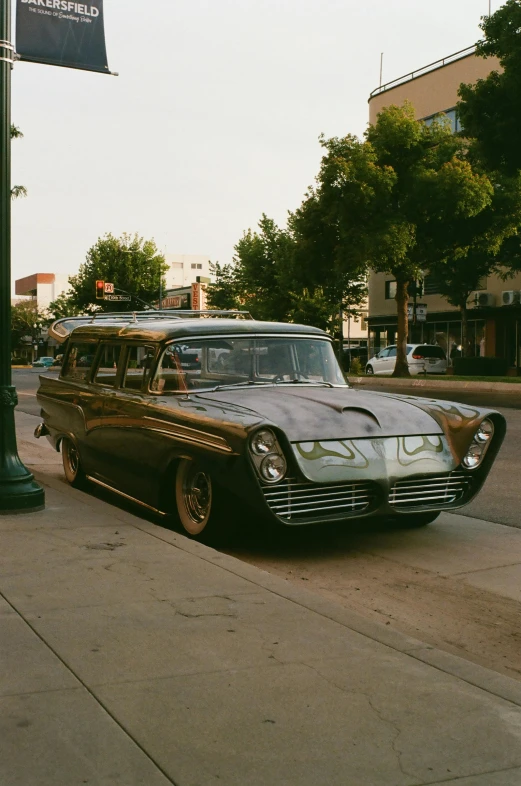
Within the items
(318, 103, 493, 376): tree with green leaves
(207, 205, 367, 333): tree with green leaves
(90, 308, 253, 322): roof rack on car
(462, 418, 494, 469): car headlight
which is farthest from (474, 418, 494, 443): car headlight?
(207, 205, 367, 333): tree with green leaves

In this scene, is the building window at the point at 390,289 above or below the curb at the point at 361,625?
above

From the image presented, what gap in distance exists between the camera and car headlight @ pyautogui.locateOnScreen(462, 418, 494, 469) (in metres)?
6.83

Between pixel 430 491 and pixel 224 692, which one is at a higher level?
pixel 430 491

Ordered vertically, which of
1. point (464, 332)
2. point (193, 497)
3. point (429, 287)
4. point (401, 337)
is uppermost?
point (429, 287)

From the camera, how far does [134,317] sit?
912 centimetres

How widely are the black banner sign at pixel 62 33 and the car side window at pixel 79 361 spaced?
255 centimetres

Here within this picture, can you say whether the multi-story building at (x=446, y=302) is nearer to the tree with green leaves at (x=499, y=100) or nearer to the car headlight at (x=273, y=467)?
the tree with green leaves at (x=499, y=100)

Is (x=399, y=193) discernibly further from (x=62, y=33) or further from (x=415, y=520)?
(x=415, y=520)

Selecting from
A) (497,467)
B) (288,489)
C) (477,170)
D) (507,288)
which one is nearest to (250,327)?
(288,489)

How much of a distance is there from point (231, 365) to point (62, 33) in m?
2.89

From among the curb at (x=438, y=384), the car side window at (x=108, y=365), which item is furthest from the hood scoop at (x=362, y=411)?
the curb at (x=438, y=384)

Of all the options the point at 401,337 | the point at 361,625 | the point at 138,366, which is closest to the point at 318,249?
the point at 401,337

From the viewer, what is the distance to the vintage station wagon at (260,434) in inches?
240

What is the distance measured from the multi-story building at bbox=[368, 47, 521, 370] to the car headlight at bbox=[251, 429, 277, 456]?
130 ft
